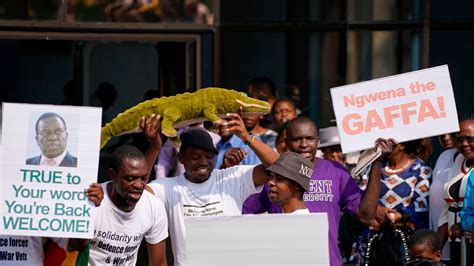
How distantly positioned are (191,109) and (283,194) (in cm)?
115

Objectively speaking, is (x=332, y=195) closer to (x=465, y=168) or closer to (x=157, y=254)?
(x=157, y=254)

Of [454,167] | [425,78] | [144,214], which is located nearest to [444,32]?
[454,167]

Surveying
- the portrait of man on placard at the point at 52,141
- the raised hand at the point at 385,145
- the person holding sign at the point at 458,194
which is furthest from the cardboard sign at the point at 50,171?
the person holding sign at the point at 458,194

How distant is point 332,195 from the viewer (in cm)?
935

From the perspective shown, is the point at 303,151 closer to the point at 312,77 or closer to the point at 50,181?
the point at 50,181

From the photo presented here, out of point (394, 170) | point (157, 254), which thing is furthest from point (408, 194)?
point (157, 254)

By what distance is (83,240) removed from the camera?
28.5ft

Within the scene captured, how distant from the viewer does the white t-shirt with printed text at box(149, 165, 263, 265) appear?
9102mm

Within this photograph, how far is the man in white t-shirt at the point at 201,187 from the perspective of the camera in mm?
9086

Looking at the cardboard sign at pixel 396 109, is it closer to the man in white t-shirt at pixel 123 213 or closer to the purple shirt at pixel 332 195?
the purple shirt at pixel 332 195

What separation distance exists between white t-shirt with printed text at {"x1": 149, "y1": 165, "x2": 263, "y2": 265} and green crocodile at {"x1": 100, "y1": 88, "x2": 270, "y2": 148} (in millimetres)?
394

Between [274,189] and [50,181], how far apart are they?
1398 millimetres

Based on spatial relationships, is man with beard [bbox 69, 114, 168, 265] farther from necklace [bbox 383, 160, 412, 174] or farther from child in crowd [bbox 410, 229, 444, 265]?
necklace [bbox 383, 160, 412, 174]

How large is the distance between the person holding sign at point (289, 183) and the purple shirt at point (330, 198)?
34.3 inches
